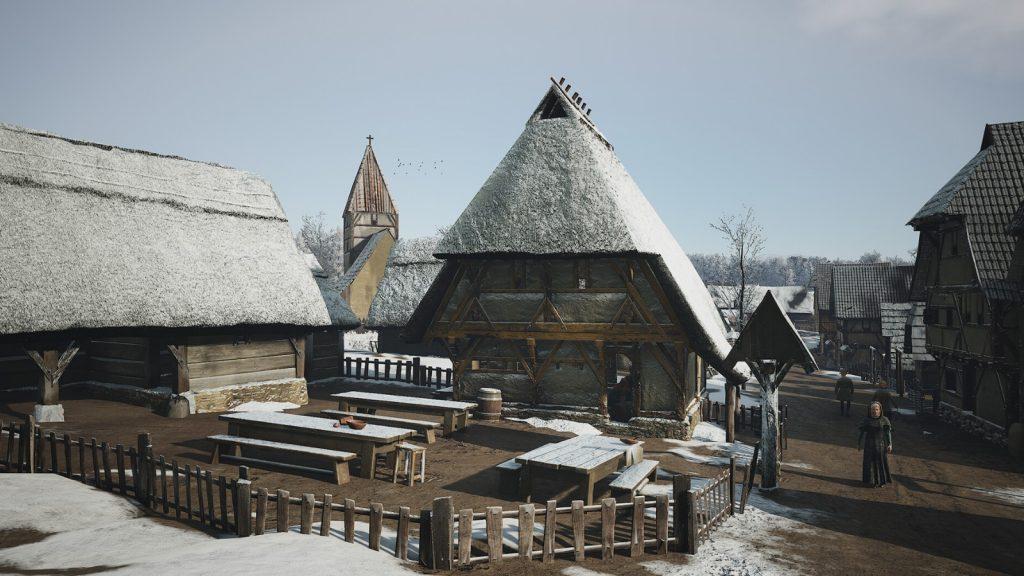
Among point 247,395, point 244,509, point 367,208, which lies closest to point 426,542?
point 244,509

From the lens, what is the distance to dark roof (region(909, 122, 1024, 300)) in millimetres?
16781

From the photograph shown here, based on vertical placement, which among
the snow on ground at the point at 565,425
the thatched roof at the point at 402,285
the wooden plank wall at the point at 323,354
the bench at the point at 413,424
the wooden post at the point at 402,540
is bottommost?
the snow on ground at the point at 565,425

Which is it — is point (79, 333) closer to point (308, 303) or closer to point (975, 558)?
point (308, 303)

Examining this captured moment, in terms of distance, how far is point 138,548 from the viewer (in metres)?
6.91

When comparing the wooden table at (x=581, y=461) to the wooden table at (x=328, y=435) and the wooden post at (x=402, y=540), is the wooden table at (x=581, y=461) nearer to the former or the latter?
the wooden table at (x=328, y=435)

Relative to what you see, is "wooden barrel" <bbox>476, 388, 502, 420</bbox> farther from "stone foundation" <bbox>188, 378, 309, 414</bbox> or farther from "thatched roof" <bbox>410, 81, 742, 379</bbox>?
"stone foundation" <bbox>188, 378, 309, 414</bbox>

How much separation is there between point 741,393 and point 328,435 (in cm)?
2141

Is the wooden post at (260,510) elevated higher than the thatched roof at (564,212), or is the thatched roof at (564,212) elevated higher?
the thatched roof at (564,212)

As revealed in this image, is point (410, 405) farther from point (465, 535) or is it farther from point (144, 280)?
point (144, 280)

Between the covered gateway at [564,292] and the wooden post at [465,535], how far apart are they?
9207 mm

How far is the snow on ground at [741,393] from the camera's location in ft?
78.5

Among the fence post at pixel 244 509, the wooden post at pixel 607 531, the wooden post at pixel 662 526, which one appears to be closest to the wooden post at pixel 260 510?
the fence post at pixel 244 509

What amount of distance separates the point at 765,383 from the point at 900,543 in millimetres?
3372

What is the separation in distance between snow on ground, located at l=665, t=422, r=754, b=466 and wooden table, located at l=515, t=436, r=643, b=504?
3.35 m
